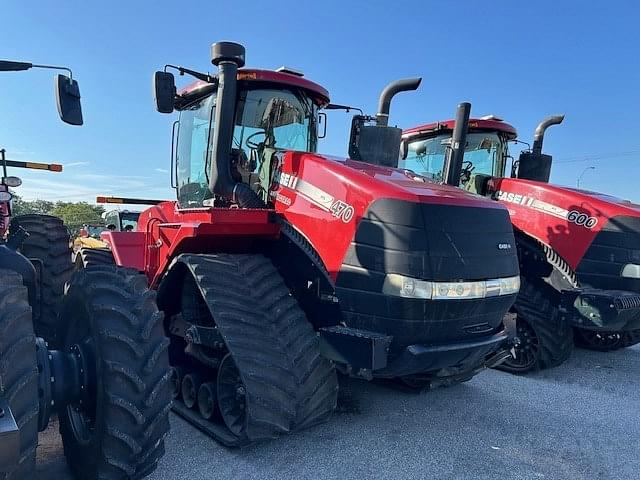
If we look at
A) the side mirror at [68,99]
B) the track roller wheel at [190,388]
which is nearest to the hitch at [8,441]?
the side mirror at [68,99]

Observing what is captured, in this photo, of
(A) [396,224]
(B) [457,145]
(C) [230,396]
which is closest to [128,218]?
(B) [457,145]

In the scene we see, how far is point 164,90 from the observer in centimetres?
389

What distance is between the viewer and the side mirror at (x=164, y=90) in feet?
12.7

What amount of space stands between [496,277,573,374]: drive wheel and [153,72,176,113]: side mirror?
4031 millimetres

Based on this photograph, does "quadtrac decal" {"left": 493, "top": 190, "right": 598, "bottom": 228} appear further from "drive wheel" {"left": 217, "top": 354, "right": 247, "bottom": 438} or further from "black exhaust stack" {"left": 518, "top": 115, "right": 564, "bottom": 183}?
"drive wheel" {"left": 217, "top": 354, "right": 247, "bottom": 438}

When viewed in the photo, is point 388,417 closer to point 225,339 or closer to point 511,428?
point 511,428

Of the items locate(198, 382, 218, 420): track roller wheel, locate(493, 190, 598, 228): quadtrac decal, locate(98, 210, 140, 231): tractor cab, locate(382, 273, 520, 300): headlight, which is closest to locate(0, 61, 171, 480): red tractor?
locate(198, 382, 218, 420): track roller wheel

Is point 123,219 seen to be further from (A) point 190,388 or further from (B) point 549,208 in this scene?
(B) point 549,208

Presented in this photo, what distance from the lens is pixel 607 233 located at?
5117 millimetres

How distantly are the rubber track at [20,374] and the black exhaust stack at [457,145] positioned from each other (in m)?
3.77

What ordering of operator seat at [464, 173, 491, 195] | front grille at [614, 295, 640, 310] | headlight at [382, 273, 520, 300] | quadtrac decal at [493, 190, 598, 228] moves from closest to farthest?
headlight at [382, 273, 520, 300] < front grille at [614, 295, 640, 310] < quadtrac decal at [493, 190, 598, 228] < operator seat at [464, 173, 491, 195]

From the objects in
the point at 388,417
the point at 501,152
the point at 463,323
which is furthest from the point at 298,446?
the point at 501,152

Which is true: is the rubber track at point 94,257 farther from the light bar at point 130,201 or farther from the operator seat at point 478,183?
the operator seat at point 478,183

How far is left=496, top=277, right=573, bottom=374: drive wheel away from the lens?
539cm
